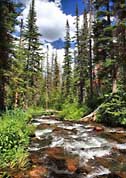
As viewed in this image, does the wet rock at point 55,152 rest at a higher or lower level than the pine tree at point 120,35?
lower

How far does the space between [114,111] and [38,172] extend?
14468 millimetres

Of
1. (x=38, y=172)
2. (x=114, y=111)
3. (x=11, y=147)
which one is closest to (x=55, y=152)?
(x=11, y=147)

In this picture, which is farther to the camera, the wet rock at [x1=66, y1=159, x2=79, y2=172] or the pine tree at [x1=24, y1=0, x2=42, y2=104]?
the pine tree at [x1=24, y1=0, x2=42, y2=104]

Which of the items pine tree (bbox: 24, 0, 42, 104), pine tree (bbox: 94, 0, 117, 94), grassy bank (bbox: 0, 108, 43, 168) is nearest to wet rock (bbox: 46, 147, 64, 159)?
grassy bank (bbox: 0, 108, 43, 168)

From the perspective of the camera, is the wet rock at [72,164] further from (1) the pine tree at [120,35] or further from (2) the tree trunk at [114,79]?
(1) the pine tree at [120,35]

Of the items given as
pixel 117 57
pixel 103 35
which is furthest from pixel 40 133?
pixel 103 35

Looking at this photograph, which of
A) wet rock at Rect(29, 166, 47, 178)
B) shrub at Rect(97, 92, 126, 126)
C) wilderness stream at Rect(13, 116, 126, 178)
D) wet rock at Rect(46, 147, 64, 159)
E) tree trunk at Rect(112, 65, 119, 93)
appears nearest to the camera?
wet rock at Rect(29, 166, 47, 178)

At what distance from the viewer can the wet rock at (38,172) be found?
31.4 feet

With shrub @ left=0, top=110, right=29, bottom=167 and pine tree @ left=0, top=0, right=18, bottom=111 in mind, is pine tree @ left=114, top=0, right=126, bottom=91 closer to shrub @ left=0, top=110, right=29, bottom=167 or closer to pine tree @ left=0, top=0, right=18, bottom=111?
pine tree @ left=0, top=0, right=18, bottom=111

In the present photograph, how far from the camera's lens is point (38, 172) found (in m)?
9.98

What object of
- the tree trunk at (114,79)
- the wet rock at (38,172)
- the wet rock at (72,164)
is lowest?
the wet rock at (72,164)

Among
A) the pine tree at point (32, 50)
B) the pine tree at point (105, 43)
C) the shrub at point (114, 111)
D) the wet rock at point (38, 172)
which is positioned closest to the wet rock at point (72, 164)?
the wet rock at point (38, 172)

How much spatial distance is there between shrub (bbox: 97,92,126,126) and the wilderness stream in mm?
3516

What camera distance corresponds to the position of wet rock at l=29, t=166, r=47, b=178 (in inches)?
377
